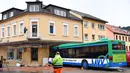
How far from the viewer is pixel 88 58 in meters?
24.0

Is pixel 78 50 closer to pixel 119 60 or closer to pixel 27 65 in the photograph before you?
pixel 119 60

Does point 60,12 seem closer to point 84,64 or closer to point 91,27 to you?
point 91,27

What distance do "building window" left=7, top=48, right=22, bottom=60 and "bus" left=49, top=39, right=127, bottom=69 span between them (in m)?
8.80

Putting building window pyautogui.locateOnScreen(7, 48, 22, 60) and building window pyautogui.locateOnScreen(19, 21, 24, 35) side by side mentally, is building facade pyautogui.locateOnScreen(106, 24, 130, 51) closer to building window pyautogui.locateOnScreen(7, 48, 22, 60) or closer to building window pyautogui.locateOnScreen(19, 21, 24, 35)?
building window pyautogui.locateOnScreen(7, 48, 22, 60)

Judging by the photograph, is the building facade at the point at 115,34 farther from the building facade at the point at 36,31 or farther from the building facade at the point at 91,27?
the building facade at the point at 36,31

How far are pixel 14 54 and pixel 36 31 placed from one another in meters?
5.83

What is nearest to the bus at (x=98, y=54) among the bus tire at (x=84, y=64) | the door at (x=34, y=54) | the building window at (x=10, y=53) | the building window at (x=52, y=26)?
the bus tire at (x=84, y=64)

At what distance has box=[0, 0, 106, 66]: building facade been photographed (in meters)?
31.0

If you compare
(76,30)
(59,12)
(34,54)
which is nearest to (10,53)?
(34,54)

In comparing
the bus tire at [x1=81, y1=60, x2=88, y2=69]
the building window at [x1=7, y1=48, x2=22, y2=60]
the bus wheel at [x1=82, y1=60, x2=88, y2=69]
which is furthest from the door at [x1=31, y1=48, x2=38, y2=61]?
the bus wheel at [x1=82, y1=60, x2=88, y2=69]

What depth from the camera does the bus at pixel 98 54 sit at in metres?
21.4

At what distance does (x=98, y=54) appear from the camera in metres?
22.6

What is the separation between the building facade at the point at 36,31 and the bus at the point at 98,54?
516 cm

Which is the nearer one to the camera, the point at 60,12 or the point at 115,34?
the point at 60,12
